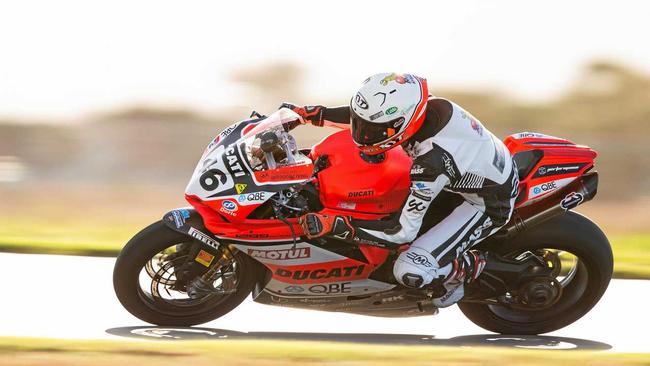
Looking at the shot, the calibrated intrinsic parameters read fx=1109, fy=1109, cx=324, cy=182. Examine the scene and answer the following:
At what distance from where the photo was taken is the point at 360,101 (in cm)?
577

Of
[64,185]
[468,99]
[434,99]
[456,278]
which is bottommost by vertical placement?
[456,278]

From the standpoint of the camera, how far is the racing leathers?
581 centimetres

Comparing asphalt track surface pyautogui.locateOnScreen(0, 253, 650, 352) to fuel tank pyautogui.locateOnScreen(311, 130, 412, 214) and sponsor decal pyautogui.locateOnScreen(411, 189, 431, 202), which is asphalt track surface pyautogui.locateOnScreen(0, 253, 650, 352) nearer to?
fuel tank pyautogui.locateOnScreen(311, 130, 412, 214)

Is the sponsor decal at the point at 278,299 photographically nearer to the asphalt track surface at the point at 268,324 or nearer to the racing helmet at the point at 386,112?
the asphalt track surface at the point at 268,324

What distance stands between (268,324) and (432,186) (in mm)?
Result: 1398

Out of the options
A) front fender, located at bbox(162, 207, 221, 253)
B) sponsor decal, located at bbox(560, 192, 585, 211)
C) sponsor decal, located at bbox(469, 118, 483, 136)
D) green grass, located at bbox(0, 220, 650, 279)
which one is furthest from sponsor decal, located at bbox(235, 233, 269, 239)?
green grass, located at bbox(0, 220, 650, 279)

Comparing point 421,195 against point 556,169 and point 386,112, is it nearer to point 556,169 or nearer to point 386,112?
point 386,112

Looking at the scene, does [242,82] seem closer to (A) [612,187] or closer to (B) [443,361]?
(A) [612,187]

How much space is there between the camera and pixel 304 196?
6.11 metres

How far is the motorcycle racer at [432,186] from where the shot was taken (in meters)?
5.76

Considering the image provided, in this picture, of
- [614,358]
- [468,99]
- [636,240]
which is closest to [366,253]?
[614,358]

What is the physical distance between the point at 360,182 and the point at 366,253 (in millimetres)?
421

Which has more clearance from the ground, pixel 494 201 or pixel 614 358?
pixel 494 201

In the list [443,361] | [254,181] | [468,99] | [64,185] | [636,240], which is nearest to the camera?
[443,361]
